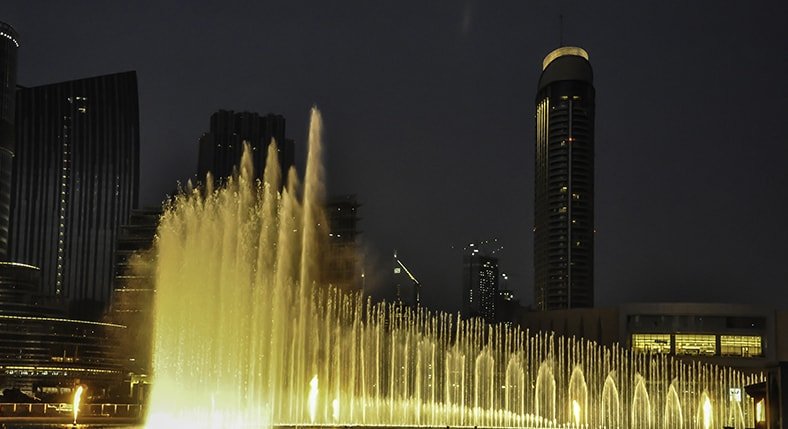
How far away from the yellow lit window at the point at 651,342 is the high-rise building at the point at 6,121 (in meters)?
114

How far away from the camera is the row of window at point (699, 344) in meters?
102

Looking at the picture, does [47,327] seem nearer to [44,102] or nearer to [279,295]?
[279,295]

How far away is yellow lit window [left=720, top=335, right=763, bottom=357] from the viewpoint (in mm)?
101625

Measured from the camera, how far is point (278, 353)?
53.2 metres

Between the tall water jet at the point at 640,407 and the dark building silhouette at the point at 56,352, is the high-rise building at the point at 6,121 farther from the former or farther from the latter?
the tall water jet at the point at 640,407

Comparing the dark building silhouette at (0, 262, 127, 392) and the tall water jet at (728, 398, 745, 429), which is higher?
the dark building silhouette at (0, 262, 127, 392)

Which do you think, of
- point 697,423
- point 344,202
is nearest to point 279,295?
point 697,423

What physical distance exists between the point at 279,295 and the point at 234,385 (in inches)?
224

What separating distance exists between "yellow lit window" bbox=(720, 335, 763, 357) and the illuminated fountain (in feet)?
77.2

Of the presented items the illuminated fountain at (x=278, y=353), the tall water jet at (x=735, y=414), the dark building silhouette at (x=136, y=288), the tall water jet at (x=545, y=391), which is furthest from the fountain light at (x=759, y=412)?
the dark building silhouette at (x=136, y=288)

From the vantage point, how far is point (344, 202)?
134 meters

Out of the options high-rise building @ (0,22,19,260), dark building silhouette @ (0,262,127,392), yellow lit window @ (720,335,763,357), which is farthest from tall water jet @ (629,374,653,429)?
high-rise building @ (0,22,19,260)

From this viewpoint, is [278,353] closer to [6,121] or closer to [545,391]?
[545,391]

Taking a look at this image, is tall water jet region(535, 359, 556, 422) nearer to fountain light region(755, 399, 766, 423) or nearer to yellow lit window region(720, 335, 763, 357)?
yellow lit window region(720, 335, 763, 357)
